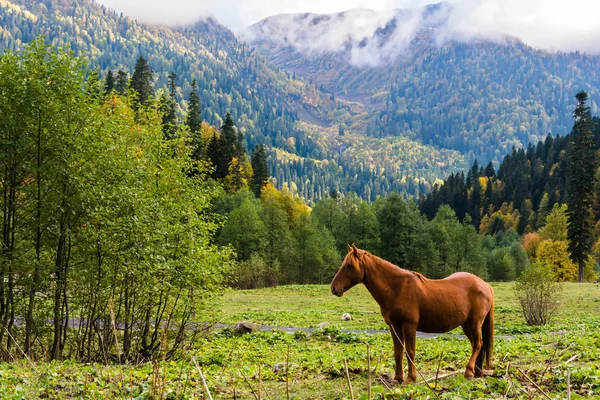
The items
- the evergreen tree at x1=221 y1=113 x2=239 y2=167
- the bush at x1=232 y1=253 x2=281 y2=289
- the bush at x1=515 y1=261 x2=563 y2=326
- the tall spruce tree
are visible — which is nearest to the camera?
the bush at x1=515 y1=261 x2=563 y2=326

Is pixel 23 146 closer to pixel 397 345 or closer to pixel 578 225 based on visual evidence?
pixel 397 345

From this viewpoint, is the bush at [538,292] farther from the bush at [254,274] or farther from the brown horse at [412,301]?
the bush at [254,274]

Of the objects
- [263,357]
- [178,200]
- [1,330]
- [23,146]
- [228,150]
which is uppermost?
[228,150]

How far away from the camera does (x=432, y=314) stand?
37.1ft

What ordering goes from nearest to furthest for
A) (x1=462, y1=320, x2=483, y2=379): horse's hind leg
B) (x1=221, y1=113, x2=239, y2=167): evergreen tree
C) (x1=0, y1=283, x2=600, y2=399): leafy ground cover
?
1. (x1=0, y1=283, x2=600, y2=399): leafy ground cover
2. (x1=462, y1=320, x2=483, y2=379): horse's hind leg
3. (x1=221, y1=113, x2=239, y2=167): evergreen tree

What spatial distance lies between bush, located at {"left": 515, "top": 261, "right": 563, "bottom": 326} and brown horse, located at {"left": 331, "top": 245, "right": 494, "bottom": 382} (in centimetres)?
2245

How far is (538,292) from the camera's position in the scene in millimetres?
32125

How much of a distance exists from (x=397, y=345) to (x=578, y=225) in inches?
2850

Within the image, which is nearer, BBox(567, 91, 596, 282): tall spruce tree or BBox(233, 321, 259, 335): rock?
BBox(233, 321, 259, 335): rock

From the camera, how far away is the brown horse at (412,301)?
11.1 metres

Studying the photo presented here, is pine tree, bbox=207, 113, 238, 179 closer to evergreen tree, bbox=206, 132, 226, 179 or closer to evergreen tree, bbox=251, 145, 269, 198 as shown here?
evergreen tree, bbox=206, 132, 226, 179

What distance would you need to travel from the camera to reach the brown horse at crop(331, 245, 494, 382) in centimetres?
1114

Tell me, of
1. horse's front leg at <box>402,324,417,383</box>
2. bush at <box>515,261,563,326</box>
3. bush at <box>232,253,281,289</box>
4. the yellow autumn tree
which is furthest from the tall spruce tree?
horse's front leg at <box>402,324,417,383</box>

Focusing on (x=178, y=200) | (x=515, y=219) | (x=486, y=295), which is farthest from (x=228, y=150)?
(x=515, y=219)
